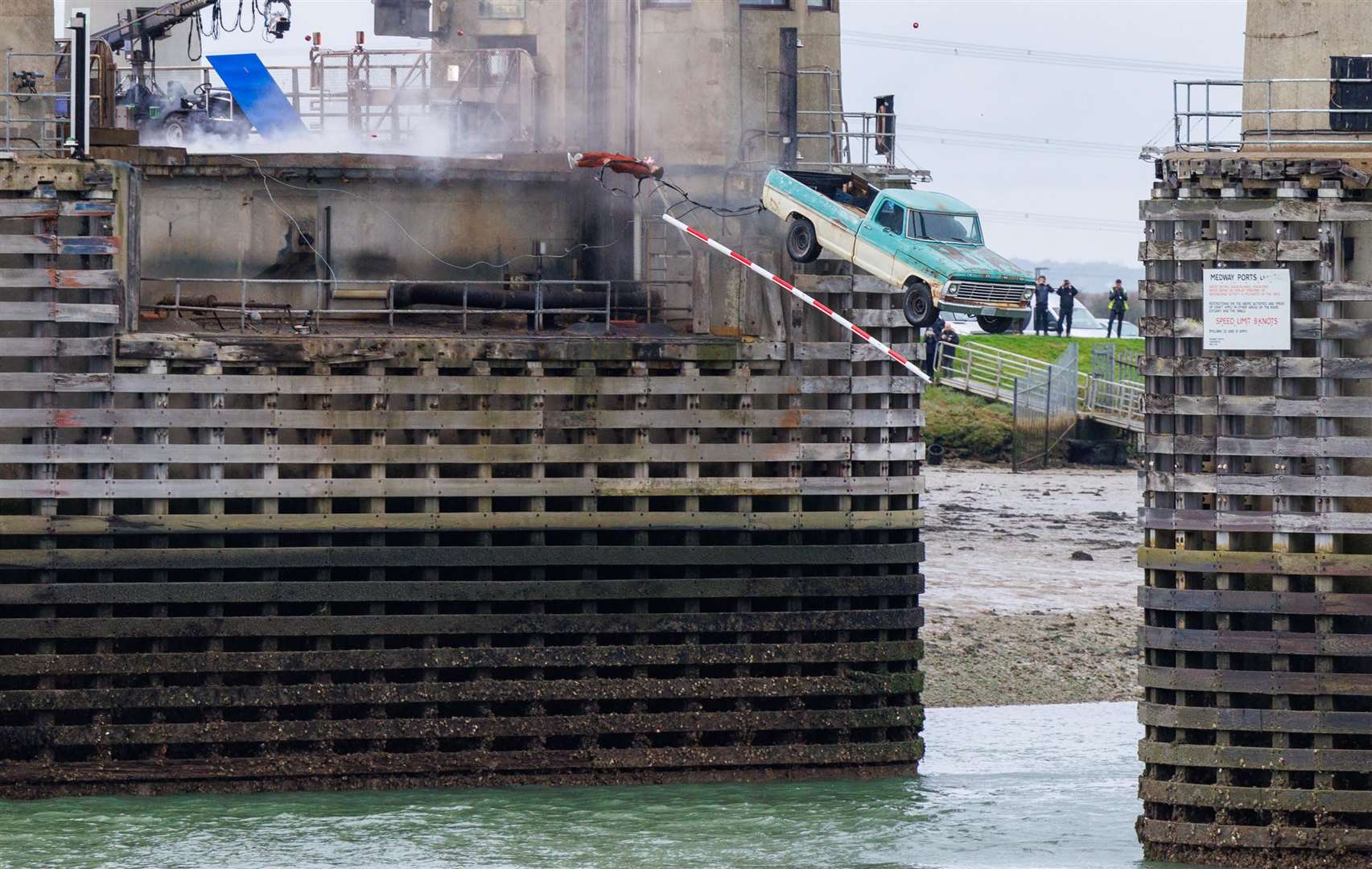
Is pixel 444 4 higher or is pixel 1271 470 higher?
pixel 444 4

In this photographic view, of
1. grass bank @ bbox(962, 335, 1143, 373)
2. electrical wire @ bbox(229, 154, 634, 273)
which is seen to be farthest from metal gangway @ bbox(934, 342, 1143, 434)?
electrical wire @ bbox(229, 154, 634, 273)

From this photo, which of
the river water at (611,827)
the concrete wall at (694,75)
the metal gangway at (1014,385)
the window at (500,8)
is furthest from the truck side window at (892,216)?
the metal gangway at (1014,385)

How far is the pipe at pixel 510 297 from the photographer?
1262 inches

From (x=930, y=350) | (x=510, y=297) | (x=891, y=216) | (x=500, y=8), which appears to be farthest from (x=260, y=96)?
(x=930, y=350)

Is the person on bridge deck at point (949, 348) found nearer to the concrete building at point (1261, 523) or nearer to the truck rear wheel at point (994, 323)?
the truck rear wheel at point (994, 323)

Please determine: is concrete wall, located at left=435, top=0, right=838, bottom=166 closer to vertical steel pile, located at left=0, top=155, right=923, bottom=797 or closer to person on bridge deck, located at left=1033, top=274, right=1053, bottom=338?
vertical steel pile, located at left=0, top=155, right=923, bottom=797

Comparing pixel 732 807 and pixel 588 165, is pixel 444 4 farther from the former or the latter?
pixel 732 807

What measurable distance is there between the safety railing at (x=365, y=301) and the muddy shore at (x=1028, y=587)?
25.9 feet

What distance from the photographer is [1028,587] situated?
42.2m

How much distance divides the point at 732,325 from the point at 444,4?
41.9 ft

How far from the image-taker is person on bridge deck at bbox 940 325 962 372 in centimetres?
6200

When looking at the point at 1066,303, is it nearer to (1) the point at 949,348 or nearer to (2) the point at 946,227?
(1) the point at 949,348

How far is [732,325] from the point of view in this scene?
3098cm

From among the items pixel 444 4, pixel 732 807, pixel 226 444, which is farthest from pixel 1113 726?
pixel 444 4
